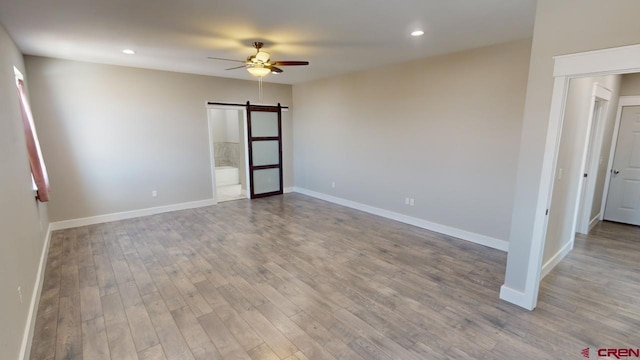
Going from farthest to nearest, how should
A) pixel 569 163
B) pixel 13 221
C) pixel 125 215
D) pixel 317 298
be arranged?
pixel 125 215 < pixel 569 163 < pixel 317 298 < pixel 13 221

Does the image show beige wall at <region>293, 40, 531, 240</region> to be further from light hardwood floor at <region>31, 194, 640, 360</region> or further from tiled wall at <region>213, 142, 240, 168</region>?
tiled wall at <region>213, 142, 240, 168</region>

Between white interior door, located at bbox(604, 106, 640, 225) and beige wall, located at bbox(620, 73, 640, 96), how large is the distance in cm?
24

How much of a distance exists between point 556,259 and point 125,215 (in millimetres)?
6685

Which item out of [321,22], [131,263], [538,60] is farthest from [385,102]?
[131,263]

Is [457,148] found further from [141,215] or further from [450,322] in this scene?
[141,215]

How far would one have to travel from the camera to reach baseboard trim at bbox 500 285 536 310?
2674 mm

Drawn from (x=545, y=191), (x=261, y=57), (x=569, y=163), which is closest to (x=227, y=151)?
(x=261, y=57)

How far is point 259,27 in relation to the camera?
3.10m

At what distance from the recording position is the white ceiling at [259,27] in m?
2.55

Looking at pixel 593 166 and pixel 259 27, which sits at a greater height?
pixel 259 27

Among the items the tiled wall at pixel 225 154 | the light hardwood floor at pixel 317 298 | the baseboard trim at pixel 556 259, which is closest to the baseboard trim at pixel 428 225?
the light hardwood floor at pixel 317 298

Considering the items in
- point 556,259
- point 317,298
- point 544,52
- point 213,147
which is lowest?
point 317,298

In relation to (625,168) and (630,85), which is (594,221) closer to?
Answer: (625,168)

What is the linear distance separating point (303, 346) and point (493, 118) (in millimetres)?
3601
